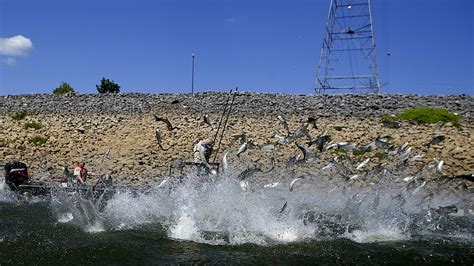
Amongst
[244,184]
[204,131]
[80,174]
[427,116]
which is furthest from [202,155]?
[427,116]

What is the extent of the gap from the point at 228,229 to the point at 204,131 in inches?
477

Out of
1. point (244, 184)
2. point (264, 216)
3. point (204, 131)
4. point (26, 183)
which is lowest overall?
point (264, 216)

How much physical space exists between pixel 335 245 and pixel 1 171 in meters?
15.6

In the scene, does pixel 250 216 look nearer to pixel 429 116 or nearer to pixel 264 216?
pixel 264 216

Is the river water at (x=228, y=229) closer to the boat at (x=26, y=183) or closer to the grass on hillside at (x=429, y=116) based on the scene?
the boat at (x=26, y=183)

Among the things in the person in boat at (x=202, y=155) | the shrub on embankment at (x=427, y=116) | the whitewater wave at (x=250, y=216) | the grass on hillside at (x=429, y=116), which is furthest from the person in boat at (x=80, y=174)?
the grass on hillside at (x=429, y=116)

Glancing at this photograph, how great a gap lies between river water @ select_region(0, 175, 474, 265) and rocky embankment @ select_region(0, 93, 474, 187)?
415 cm

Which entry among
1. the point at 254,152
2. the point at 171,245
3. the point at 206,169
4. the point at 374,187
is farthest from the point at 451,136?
the point at 171,245

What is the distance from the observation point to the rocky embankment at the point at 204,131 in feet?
63.0

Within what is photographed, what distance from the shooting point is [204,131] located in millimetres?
22781

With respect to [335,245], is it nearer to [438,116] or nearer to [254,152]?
[254,152]

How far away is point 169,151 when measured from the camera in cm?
2114

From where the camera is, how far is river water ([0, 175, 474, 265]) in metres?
9.03

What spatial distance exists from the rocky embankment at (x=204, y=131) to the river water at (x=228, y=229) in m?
4.15
